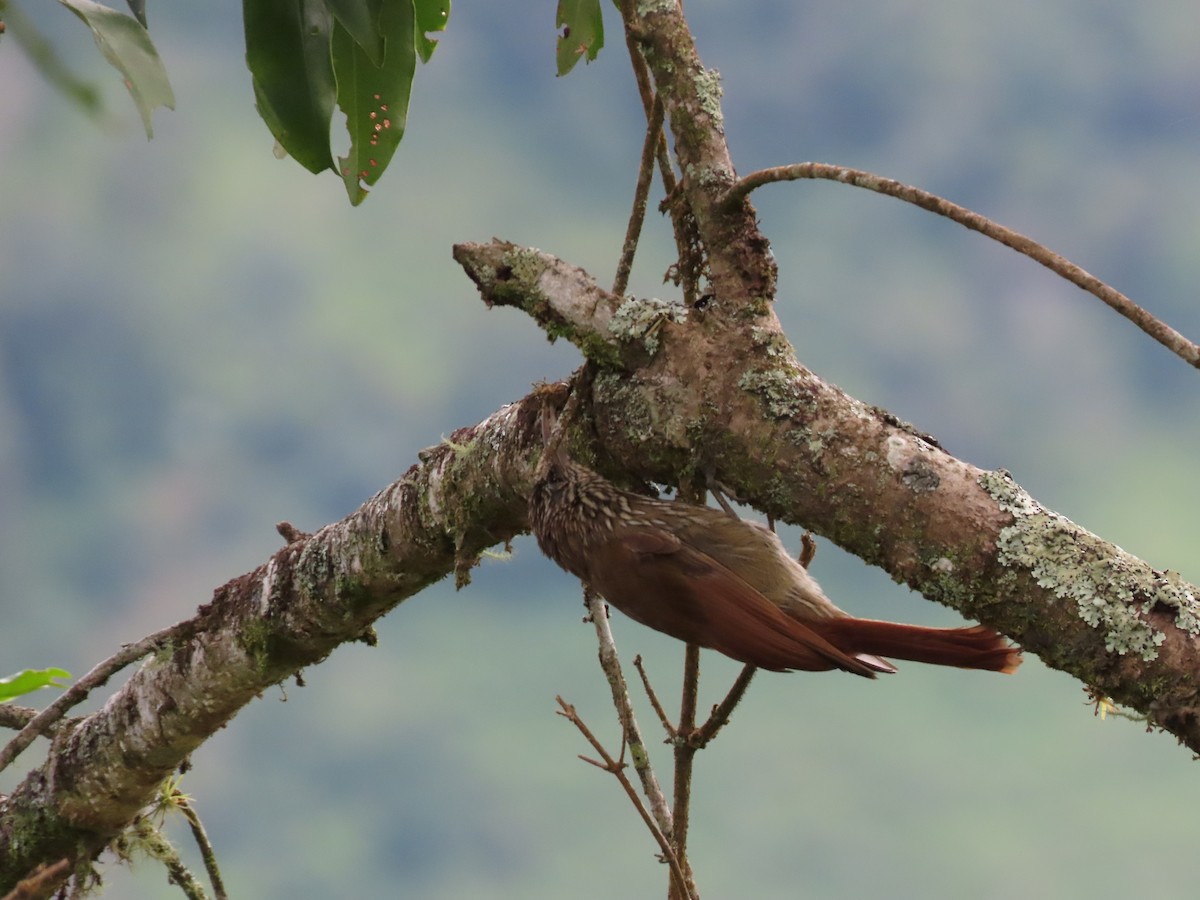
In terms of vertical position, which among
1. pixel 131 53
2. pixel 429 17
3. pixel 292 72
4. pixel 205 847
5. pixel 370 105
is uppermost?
pixel 429 17

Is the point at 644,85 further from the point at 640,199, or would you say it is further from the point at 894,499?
the point at 894,499

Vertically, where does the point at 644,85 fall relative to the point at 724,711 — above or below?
above

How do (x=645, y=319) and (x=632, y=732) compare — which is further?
(x=632, y=732)

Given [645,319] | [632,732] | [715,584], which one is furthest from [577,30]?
[632,732]

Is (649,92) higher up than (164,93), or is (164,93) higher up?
(649,92)

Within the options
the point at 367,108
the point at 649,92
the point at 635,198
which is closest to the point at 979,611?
the point at 635,198

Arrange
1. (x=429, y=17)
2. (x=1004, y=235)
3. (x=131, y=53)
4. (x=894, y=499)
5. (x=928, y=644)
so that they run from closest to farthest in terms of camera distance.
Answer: (x=1004, y=235) < (x=894, y=499) < (x=928, y=644) < (x=131, y=53) < (x=429, y=17)

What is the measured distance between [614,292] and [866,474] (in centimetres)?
65

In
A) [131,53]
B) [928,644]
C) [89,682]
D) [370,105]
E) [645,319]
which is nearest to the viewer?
[928,644]

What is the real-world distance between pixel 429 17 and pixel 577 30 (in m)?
0.38

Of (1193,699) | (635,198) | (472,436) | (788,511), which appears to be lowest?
(1193,699)

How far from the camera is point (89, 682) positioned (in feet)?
8.99

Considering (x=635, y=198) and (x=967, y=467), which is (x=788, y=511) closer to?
(x=967, y=467)

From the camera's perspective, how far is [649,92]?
8.30 feet
